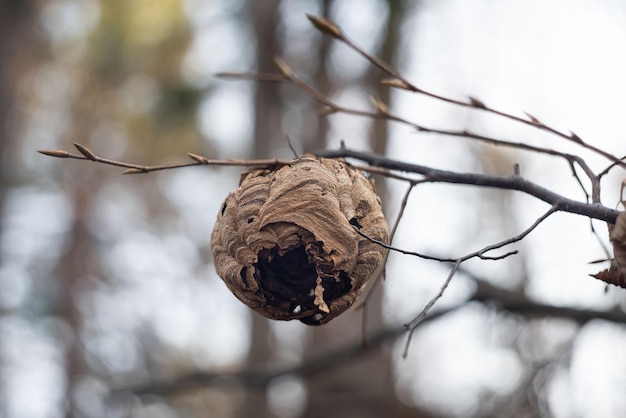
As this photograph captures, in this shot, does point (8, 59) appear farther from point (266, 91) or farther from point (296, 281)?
point (296, 281)

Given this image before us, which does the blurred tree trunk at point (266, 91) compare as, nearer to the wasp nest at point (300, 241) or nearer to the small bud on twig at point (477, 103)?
the wasp nest at point (300, 241)

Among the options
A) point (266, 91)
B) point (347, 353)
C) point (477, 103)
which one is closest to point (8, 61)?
point (266, 91)

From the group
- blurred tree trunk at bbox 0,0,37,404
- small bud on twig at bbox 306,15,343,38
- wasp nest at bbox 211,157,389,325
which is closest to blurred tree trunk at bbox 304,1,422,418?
blurred tree trunk at bbox 0,0,37,404

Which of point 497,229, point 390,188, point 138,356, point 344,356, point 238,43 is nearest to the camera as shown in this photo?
point 344,356

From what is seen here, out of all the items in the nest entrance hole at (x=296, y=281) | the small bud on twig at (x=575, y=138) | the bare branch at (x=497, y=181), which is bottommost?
the nest entrance hole at (x=296, y=281)

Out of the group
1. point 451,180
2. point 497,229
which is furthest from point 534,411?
point 497,229

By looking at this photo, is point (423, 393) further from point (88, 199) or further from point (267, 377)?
point (88, 199)

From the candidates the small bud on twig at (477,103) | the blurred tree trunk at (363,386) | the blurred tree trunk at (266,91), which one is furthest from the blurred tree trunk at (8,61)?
the small bud on twig at (477,103)

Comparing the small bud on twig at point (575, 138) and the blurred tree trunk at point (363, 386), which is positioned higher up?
the small bud on twig at point (575, 138)

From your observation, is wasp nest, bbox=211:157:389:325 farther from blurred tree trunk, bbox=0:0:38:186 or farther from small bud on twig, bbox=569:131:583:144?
blurred tree trunk, bbox=0:0:38:186
